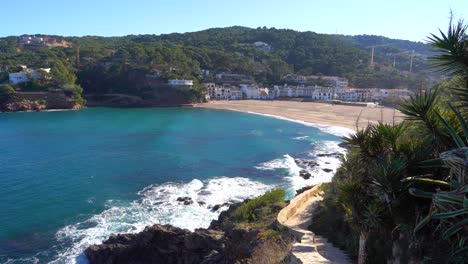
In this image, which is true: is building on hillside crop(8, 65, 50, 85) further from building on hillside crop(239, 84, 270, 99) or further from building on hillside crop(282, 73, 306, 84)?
building on hillside crop(282, 73, 306, 84)

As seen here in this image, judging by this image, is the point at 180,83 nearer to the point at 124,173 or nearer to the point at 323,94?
the point at 323,94

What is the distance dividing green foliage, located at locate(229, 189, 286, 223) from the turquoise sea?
3.26m

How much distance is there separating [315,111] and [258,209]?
2058 inches

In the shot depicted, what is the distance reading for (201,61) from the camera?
96562mm

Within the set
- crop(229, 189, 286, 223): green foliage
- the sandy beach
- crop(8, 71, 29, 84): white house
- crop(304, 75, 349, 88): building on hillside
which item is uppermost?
crop(8, 71, 29, 84): white house

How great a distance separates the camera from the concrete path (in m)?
8.62

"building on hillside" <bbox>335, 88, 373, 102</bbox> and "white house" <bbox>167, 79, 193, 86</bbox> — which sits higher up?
"white house" <bbox>167, 79, 193, 86</bbox>

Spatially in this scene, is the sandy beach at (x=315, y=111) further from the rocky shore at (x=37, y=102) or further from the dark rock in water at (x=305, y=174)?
the rocky shore at (x=37, y=102)

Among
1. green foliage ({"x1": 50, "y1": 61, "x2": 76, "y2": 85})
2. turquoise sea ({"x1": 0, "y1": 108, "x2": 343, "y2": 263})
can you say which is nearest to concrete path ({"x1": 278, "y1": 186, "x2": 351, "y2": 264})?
turquoise sea ({"x1": 0, "y1": 108, "x2": 343, "y2": 263})

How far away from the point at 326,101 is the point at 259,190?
198 feet

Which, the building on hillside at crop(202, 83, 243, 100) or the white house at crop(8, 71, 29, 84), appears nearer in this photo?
the white house at crop(8, 71, 29, 84)

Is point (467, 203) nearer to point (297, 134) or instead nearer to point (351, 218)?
point (351, 218)

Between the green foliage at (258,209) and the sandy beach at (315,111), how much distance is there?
3425 centimetres

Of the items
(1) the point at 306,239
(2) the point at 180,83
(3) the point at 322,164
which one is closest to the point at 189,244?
(1) the point at 306,239
